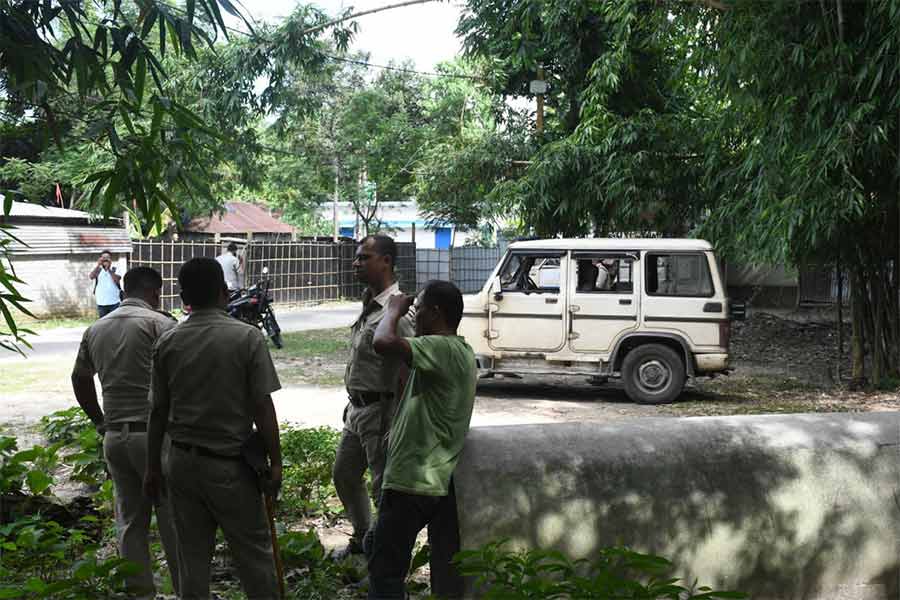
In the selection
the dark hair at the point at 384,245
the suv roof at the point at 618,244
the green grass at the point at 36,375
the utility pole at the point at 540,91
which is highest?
the utility pole at the point at 540,91

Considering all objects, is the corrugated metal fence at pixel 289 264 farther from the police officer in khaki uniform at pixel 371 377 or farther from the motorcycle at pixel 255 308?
the police officer in khaki uniform at pixel 371 377

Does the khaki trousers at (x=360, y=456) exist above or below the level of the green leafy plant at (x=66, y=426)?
above

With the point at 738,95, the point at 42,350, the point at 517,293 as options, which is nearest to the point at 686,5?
the point at 738,95

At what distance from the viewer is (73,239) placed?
21266 mm

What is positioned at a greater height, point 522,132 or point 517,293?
point 522,132

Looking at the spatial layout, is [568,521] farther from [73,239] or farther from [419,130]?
[419,130]

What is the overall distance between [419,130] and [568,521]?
84.8 feet

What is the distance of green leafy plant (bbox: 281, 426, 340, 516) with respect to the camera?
20.7 feet

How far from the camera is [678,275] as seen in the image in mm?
11367

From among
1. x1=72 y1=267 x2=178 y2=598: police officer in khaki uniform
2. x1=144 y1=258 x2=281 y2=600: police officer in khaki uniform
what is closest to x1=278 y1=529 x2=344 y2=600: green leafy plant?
x1=72 y1=267 x2=178 y2=598: police officer in khaki uniform

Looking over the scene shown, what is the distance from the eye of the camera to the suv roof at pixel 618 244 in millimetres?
11320

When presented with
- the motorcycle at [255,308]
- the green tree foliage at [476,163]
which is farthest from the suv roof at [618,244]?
the motorcycle at [255,308]

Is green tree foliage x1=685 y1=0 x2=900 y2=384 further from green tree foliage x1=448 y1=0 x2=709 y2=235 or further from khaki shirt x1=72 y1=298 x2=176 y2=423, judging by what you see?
khaki shirt x1=72 y1=298 x2=176 y2=423

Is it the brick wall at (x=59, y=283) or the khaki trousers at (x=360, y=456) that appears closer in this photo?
the khaki trousers at (x=360, y=456)
